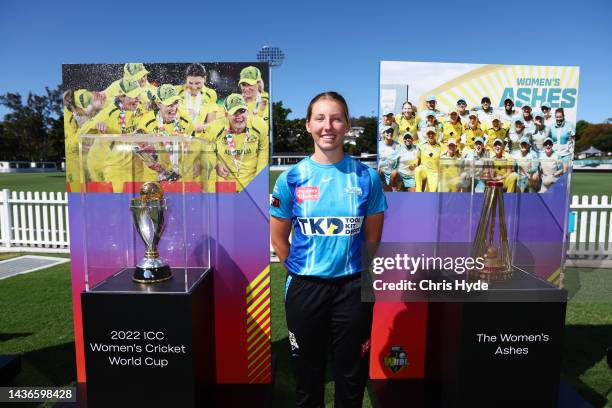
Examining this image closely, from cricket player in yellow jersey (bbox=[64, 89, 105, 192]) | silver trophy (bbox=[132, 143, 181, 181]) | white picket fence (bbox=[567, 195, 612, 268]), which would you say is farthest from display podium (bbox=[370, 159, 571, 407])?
white picket fence (bbox=[567, 195, 612, 268])

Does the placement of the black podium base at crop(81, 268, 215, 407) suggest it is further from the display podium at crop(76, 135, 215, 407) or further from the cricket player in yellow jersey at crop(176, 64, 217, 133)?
the cricket player in yellow jersey at crop(176, 64, 217, 133)

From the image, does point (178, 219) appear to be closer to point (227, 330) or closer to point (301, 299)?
point (227, 330)

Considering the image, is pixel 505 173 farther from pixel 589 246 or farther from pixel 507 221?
pixel 589 246

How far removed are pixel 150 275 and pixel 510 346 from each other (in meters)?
2.19

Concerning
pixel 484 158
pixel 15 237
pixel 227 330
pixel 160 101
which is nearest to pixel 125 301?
pixel 227 330

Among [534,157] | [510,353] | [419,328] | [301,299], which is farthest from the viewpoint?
[419,328]

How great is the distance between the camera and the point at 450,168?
2867 millimetres

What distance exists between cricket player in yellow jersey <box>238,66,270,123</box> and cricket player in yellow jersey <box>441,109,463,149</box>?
1318 millimetres

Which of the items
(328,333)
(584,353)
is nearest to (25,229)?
(328,333)

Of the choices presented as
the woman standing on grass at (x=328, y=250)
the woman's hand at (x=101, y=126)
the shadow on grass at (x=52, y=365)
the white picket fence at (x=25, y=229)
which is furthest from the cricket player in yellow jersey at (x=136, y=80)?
the white picket fence at (x=25, y=229)

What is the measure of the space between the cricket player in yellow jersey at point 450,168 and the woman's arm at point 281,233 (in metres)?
1.29

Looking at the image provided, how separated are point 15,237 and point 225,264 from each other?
7.32 metres

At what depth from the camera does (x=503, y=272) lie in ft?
8.31

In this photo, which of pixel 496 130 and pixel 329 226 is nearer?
pixel 329 226
